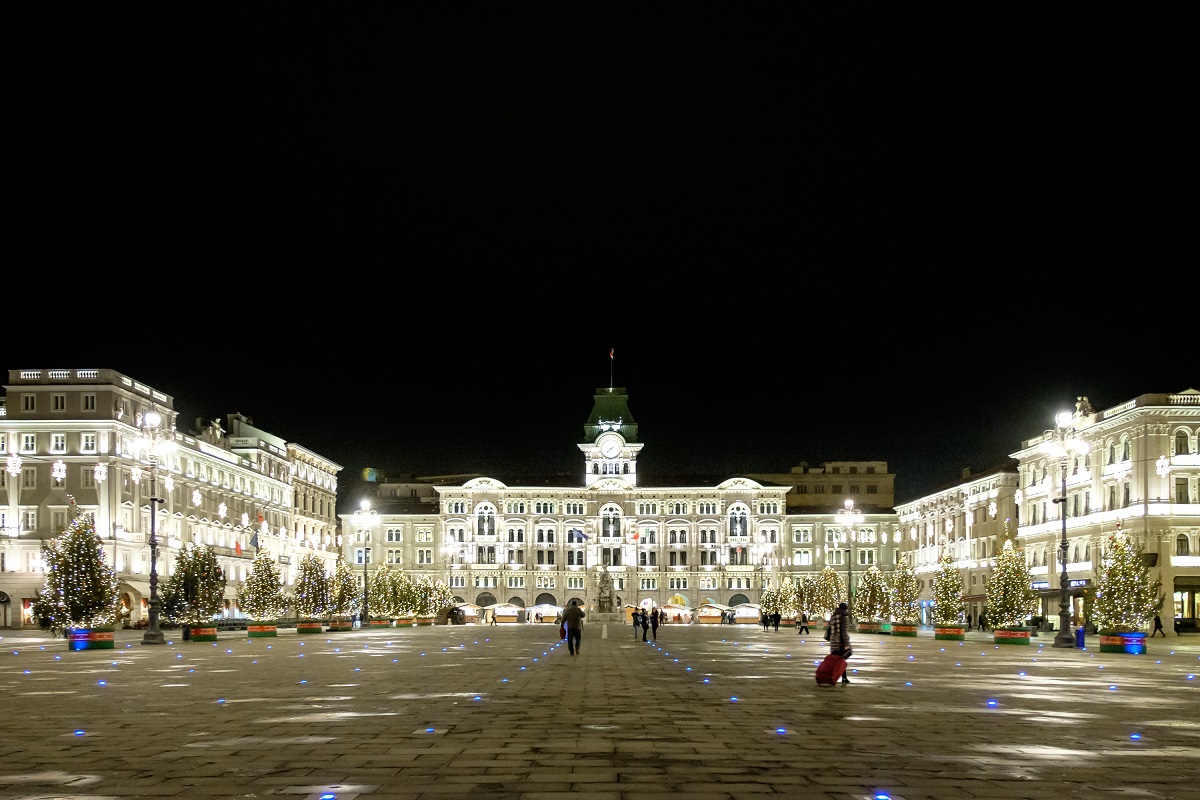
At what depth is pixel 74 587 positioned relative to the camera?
52.8m

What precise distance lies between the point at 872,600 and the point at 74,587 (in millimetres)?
50100

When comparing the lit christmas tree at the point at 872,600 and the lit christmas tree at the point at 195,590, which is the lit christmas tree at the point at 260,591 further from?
the lit christmas tree at the point at 872,600

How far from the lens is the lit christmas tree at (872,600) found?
8312cm

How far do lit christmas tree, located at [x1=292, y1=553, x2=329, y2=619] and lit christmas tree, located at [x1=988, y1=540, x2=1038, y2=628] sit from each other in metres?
41.7

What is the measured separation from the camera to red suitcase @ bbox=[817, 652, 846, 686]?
85.5ft

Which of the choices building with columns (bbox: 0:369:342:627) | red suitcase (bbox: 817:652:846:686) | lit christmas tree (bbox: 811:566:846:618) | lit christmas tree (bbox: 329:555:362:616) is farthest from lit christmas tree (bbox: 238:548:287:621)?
red suitcase (bbox: 817:652:846:686)

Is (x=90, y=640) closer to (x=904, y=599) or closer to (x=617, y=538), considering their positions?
(x=904, y=599)

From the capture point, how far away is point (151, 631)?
168 feet

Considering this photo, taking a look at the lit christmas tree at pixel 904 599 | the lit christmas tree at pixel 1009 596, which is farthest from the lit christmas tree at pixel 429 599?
the lit christmas tree at pixel 1009 596

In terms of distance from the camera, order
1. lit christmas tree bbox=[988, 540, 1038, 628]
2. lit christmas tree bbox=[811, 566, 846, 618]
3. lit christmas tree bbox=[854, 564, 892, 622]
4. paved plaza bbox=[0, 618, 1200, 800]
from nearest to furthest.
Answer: paved plaza bbox=[0, 618, 1200, 800] → lit christmas tree bbox=[988, 540, 1038, 628] → lit christmas tree bbox=[854, 564, 892, 622] → lit christmas tree bbox=[811, 566, 846, 618]

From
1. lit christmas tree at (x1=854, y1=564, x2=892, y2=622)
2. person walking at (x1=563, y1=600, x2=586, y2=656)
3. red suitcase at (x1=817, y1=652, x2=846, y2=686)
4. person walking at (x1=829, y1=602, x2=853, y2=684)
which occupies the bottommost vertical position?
lit christmas tree at (x1=854, y1=564, x2=892, y2=622)

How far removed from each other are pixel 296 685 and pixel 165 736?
987cm

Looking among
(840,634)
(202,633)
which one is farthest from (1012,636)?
(202,633)

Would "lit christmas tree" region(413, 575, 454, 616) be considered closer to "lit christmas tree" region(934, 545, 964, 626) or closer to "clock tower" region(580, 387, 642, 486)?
"clock tower" region(580, 387, 642, 486)
